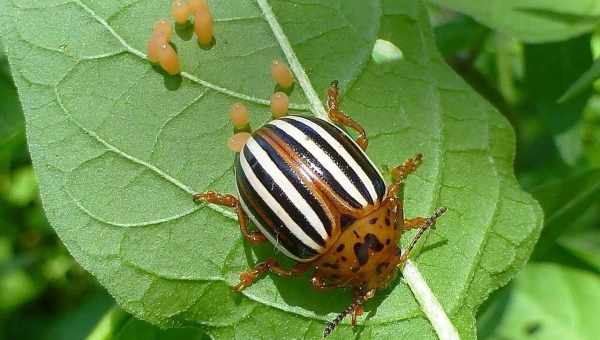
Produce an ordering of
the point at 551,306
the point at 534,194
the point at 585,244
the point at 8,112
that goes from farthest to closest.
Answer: the point at 585,244 → the point at 551,306 → the point at 8,112 → the point at 534,194

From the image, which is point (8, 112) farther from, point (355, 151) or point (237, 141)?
point (355, 151)

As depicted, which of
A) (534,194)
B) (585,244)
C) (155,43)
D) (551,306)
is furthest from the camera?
(585,244)

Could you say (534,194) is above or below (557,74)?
below

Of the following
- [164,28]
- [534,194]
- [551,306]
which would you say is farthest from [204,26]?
[551,306]

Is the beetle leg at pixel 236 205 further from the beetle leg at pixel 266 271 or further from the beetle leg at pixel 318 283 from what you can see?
the beetle leg at pixel 318 283

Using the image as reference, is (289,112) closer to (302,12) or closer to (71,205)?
(302,12)

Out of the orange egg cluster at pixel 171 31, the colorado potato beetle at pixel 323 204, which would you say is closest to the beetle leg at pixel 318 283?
the colorado potato beetle at pixel 323 204

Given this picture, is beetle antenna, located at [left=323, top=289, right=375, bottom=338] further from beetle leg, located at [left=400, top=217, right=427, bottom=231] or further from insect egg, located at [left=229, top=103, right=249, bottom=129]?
insect egg, located at [left=229, top=103, right=249, bottom=129]
